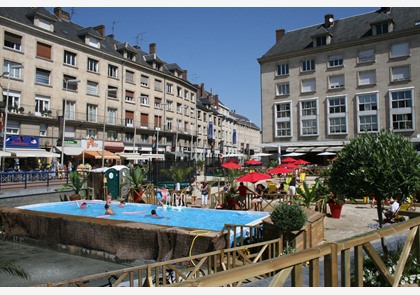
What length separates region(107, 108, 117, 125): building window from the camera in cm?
4074

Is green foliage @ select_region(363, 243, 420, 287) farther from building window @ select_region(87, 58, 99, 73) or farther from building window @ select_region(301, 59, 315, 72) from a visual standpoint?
building window @ select_region(301, 59, 315, 72)

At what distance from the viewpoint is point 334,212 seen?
521 inches

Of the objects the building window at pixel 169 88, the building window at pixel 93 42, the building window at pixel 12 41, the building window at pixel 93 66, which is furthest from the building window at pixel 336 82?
the building window at pixel 12 41

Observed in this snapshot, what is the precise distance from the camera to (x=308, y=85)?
45000mm

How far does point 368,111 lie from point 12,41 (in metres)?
38.7

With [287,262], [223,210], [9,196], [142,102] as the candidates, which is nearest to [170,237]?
[223,210]

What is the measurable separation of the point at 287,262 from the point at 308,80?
45222mm

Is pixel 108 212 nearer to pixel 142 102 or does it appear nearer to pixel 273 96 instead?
pixel 142 102

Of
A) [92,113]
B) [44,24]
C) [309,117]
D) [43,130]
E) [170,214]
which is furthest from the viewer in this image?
[309,117]

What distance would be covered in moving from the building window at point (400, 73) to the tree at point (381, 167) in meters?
36.4

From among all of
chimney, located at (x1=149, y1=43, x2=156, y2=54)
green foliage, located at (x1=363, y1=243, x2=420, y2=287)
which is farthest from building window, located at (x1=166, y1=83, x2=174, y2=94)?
green foliage, located at (x1=363, y1=243, x2=420, y2=287)

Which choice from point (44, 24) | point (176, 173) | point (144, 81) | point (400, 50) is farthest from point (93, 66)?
point (400, 50)

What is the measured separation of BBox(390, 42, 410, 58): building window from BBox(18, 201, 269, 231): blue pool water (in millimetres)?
34640

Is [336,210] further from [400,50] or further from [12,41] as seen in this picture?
[400,50]
